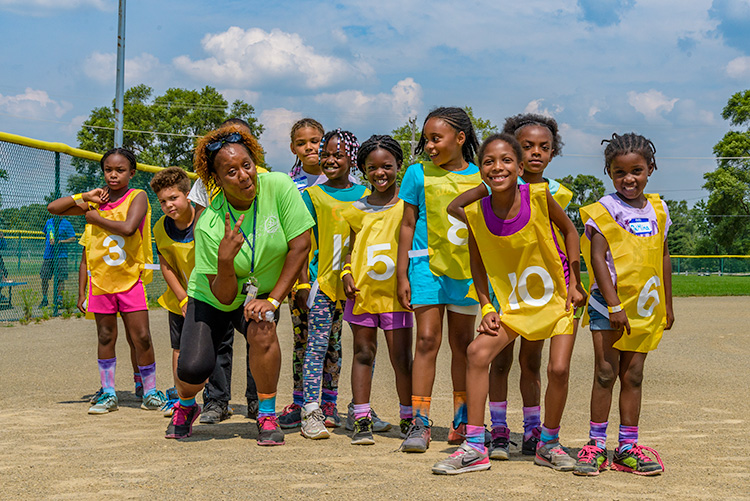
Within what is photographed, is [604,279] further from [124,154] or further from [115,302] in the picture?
[124,154]

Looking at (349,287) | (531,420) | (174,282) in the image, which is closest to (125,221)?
(174,282)

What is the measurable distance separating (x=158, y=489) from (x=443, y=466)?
1.38 meters

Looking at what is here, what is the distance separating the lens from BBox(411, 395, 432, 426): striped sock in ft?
14.0

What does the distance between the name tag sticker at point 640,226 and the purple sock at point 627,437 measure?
107 centimetres

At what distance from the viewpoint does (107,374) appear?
5.53 meters

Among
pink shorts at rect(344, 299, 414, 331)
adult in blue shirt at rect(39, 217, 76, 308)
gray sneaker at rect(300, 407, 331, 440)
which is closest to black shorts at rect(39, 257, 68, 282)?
adult in blue shirt at rect(39, 217, 76, 308)

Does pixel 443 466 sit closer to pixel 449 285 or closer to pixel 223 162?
pixel 449 285

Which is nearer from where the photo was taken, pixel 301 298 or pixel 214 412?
pixel 301 298

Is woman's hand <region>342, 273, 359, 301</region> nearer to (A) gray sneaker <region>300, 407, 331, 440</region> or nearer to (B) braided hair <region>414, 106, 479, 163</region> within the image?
(A) gray sneaker <region>300, 407, 331, 440</region>

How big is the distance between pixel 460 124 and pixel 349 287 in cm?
125

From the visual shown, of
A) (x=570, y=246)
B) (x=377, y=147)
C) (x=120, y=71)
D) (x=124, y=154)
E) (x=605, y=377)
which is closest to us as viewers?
(x=605, y=377)

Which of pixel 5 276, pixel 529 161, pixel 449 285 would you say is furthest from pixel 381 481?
pixel 5 276

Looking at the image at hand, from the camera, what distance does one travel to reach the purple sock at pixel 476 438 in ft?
12.5

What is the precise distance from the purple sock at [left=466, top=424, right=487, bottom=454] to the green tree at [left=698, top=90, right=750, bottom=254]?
48.3 metres
